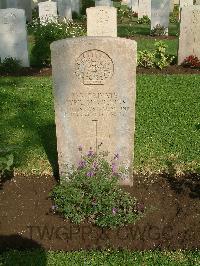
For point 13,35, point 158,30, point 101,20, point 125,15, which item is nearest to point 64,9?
point 125,15

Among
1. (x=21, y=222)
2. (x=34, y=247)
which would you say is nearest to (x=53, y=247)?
(x=34, y=247)

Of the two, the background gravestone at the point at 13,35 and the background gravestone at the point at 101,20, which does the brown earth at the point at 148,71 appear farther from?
the background gravestone at the point at 101,20

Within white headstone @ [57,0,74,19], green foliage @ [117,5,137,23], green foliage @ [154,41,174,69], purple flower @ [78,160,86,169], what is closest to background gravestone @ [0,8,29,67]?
green foliage @ [154,41,174,69]

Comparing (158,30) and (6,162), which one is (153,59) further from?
(6,162)

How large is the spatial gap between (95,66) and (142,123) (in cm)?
281

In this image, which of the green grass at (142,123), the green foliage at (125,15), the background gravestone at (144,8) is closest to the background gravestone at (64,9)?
the green foliage at (125,15)

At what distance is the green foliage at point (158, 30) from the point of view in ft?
52.7

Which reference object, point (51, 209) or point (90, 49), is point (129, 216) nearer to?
point (51, 209)

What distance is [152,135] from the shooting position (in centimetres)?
664

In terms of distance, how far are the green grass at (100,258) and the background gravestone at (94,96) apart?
4.12ft

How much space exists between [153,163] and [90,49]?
6.74ft

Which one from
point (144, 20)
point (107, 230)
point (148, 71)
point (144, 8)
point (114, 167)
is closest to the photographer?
point (107, 230)

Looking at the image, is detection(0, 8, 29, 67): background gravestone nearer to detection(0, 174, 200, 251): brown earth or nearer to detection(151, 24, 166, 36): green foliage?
detection(151, 24, 166, 36): green foliage

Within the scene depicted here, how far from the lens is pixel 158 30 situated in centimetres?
1605
